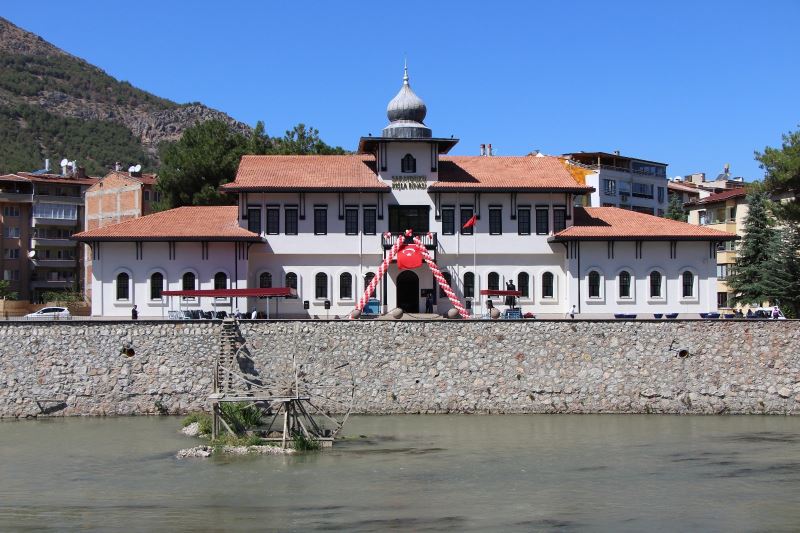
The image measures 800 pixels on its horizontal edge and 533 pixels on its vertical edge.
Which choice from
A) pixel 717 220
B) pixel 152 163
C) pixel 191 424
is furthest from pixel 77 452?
pixel 152 163

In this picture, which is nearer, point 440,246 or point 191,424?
point 191,424

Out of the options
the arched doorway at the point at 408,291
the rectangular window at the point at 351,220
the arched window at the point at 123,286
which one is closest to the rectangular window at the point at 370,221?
the rectangular window at the point at 351,220

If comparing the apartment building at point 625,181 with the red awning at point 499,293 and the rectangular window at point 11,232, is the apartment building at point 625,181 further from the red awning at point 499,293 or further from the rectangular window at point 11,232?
the rectangular window at point 11,232

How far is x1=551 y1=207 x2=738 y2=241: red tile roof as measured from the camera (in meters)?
49.8

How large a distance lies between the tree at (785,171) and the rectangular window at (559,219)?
968 cm

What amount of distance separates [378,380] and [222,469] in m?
10.3

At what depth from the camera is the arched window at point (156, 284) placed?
48875mm

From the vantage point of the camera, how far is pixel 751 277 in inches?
2333

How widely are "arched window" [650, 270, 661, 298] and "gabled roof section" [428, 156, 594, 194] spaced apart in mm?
5021

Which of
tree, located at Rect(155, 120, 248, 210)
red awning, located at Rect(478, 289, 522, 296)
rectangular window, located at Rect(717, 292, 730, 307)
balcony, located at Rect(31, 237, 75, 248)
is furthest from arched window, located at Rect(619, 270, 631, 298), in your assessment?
balcony, located at Rect(31, 237, 75, 248)

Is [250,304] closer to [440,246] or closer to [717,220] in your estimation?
[440,246]

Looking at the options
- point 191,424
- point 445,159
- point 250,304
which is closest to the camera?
point 191,424

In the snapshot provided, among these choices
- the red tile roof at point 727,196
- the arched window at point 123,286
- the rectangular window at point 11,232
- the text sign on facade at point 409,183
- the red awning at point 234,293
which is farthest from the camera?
the rectangular window at point 11,232

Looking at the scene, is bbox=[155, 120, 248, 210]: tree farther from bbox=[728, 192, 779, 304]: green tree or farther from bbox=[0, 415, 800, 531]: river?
bbox=[728, 192, 779, 304]: green tree
